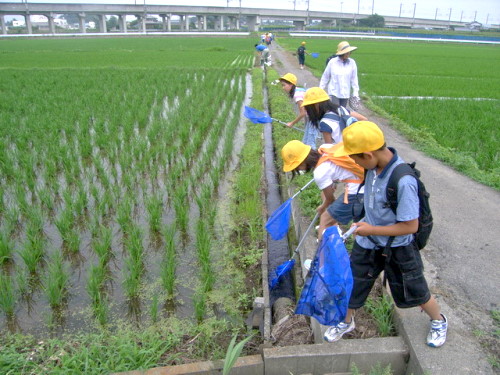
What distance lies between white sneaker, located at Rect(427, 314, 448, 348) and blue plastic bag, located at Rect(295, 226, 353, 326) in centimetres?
52

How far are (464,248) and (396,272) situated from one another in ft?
4.96

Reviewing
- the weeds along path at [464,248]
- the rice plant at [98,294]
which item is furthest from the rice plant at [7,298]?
the weeds along path at [464,248]

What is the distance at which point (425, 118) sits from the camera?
7.44 metres

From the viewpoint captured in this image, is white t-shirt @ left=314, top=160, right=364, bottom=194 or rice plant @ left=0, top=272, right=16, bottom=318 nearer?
white t-shirt @ left=314, top=160, right=364, bottom=194

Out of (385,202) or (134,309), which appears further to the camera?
(134,309)

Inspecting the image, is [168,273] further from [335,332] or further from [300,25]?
[300,25]

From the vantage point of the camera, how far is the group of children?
71.0 inches

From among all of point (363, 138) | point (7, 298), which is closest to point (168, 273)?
point (7, 298)

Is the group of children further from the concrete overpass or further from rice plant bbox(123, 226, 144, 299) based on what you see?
the concrete overpass

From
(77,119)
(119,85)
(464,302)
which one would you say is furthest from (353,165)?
(119,85)

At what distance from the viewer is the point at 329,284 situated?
1.95 m

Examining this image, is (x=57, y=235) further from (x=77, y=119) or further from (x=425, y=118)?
(x=425, y=118)

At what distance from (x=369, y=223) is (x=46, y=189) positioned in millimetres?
3658

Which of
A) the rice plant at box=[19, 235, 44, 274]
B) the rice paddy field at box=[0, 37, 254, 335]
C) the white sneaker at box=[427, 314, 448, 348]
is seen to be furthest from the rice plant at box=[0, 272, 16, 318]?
the white sneaker at box=[427, 314, 448, 348]
